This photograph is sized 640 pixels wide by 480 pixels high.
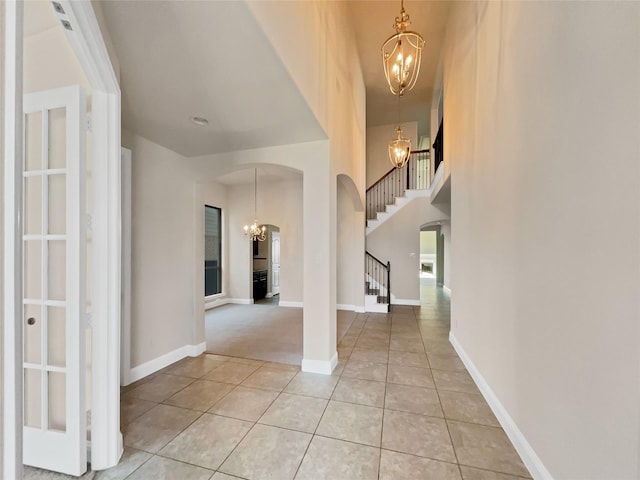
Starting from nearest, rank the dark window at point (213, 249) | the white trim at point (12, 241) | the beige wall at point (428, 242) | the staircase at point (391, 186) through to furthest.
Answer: the white trim at point (12, 241) < the dark window at point (213, 249) < the staircase at point (391, 186) < the beige wall at point (428, 242)

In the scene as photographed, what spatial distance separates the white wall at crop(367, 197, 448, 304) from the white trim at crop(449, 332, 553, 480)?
14.2 feet

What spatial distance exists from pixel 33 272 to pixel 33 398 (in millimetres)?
853

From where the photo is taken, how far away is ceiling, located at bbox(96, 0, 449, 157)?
1.64 metres

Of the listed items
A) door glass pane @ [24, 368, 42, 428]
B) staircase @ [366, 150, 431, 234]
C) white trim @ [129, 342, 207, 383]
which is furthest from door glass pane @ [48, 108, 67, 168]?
staircase @ [366, 150, 431, 234]

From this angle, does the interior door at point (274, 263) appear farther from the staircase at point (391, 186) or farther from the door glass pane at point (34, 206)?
the door glass pane at point (34, 206)

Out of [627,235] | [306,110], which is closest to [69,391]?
[306,110]

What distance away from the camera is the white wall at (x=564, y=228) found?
3.83ft

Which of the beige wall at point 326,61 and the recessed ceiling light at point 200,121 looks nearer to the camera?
the beige wall at point 326,61

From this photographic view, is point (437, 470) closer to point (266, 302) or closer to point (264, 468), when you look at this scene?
point (264, 468)

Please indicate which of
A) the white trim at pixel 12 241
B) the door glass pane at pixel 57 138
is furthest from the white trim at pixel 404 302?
the white trim at pixel 12 241

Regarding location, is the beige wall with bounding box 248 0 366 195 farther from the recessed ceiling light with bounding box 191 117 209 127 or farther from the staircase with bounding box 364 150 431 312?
the staircase with bounding box 364 150 431 312

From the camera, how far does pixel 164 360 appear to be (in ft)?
11.1

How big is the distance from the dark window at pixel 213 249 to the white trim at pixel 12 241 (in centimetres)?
696

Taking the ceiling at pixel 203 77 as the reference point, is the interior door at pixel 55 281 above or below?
below
